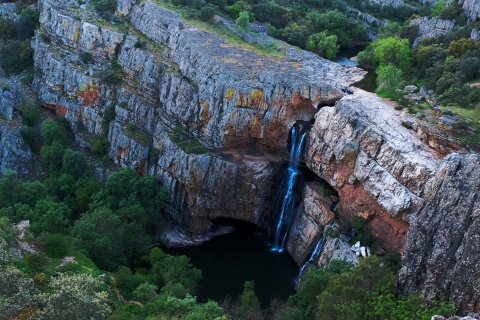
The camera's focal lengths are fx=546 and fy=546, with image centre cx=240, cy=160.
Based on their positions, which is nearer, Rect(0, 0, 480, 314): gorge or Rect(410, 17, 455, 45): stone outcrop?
Rect(0, 0, 480, 314): gorge

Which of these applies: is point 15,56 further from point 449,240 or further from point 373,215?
point 449,240

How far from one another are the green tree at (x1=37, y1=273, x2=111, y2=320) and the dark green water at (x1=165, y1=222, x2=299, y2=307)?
14.8 metres

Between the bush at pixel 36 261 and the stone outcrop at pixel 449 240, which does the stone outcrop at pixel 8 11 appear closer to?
the bush at pixel 36 261

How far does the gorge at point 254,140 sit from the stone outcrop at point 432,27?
411 inches

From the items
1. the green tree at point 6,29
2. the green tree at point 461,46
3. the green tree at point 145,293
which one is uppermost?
the green tree at point 461,46

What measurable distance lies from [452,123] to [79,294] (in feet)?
83.0

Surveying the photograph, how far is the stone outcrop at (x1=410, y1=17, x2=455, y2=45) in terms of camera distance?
5266cm

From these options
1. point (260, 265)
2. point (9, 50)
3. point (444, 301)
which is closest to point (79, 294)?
point (444, 301)

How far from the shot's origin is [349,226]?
38.4 m

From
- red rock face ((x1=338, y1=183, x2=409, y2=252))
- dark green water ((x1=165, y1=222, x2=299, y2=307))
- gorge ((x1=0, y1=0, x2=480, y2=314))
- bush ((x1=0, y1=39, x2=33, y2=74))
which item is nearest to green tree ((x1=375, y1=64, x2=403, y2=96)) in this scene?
gorge ((x1=0, y1=0, x2=480, y2=314))

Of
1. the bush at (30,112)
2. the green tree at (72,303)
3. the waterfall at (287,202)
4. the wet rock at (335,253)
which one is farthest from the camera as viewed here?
the bush at (30,112)

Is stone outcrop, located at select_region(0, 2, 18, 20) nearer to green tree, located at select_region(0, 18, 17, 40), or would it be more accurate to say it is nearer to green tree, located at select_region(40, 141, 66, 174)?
green tree, located at select_region(0, 18, 17, 40)

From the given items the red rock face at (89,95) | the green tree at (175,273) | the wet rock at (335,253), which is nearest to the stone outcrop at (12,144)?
the red rock face at (89,95)

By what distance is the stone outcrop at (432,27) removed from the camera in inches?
2073
